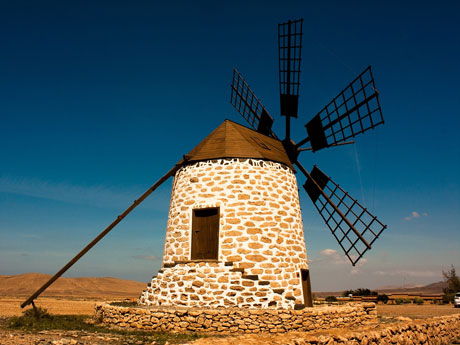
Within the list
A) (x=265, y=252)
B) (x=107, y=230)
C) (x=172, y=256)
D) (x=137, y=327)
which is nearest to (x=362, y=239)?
(x=265, y=252)

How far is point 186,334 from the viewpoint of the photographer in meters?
8.27

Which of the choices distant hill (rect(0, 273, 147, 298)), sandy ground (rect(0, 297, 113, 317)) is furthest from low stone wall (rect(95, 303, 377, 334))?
distant hill (rect(0, 273, 147, 298))

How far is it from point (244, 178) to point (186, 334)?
5187 mm

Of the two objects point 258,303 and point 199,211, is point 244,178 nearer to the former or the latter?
point 199,211

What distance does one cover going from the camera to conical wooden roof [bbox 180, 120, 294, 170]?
11867 mm

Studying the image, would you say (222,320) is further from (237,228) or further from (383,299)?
(383,299)

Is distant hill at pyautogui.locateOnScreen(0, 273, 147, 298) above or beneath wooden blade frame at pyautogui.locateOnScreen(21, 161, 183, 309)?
beneath

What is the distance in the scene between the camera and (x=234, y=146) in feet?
39.8

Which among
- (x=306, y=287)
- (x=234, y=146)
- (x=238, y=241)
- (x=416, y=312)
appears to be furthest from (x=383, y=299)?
(x=234, y=146)

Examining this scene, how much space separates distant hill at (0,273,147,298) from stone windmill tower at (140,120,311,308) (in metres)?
37.3

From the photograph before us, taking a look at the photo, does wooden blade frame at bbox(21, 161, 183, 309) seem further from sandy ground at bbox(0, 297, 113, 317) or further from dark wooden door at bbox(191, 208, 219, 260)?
sandy ground at bbox(0, 297, 113, 317)

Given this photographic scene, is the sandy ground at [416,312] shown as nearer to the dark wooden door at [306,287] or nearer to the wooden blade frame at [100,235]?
→ the dark wooden door at [306,287]

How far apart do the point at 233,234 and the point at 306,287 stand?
3494 millimetres

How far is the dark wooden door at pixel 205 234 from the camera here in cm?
1084
